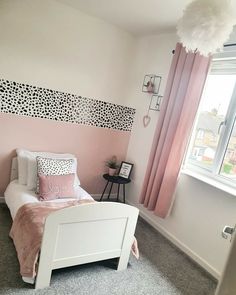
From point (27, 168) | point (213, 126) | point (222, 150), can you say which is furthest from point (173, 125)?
point (27, 168)

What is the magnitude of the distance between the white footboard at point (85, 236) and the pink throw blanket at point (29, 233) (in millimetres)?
67

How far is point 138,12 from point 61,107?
52.5 inches

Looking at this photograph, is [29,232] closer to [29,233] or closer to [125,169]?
[29,233]

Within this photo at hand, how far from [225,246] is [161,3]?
2.23 metres

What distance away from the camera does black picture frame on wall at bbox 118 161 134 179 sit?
3486 millimetres

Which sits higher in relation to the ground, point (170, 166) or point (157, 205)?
point (170, 166)

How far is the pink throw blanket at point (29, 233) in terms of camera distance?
178 cm

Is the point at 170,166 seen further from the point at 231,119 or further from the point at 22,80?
the point at 22,80

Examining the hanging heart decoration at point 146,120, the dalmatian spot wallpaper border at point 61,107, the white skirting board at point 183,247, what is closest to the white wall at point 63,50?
the dalmatian spot wallpaper border at point 61,107

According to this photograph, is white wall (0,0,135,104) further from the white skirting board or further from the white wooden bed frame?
the white wooden bed frame

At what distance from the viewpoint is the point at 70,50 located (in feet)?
9.89

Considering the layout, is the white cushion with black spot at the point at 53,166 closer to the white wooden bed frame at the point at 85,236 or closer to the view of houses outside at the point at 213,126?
the white wooden bed frame at the point at 85,236

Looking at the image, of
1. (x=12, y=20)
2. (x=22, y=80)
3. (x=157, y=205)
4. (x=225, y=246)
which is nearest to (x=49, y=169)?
(x=22, y=80)

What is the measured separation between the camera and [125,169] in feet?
11.5
